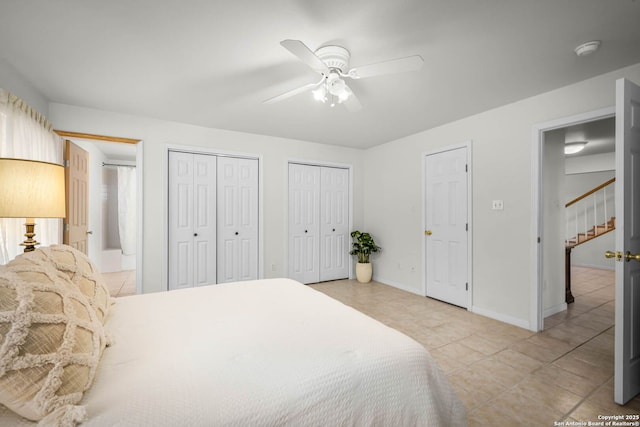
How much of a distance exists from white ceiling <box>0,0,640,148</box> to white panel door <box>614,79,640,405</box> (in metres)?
0.55

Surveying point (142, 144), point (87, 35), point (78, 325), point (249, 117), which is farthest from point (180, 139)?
point (78, 325)

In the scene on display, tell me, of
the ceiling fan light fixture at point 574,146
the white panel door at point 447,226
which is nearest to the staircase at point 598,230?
the ceiling fan light fixture at point 574,146

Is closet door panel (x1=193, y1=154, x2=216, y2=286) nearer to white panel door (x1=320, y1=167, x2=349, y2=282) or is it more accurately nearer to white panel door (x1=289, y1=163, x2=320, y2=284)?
white panel door (x1=289, y1=163, x2=320, y2=284)

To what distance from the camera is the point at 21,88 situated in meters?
2.46

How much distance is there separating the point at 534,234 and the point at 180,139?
4278mm

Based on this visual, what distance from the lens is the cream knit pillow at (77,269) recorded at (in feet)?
4.22

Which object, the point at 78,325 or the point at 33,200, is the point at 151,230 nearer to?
the point at 33,200

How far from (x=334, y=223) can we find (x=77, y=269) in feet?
12.7

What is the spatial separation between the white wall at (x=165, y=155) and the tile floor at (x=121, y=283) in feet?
3.54

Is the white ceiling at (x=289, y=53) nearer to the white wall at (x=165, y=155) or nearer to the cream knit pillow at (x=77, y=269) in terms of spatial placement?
the white wall at (x=165, y=155)

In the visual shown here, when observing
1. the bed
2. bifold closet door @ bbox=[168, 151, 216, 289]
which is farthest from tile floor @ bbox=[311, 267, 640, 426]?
bifold closet door @ bbox=[168, 151, 216, 289]

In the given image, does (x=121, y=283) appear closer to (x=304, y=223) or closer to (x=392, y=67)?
(x=304, y=223)

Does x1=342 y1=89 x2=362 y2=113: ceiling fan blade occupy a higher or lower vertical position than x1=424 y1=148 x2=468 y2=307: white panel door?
higher

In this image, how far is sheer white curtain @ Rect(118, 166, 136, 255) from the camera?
5.80 m
